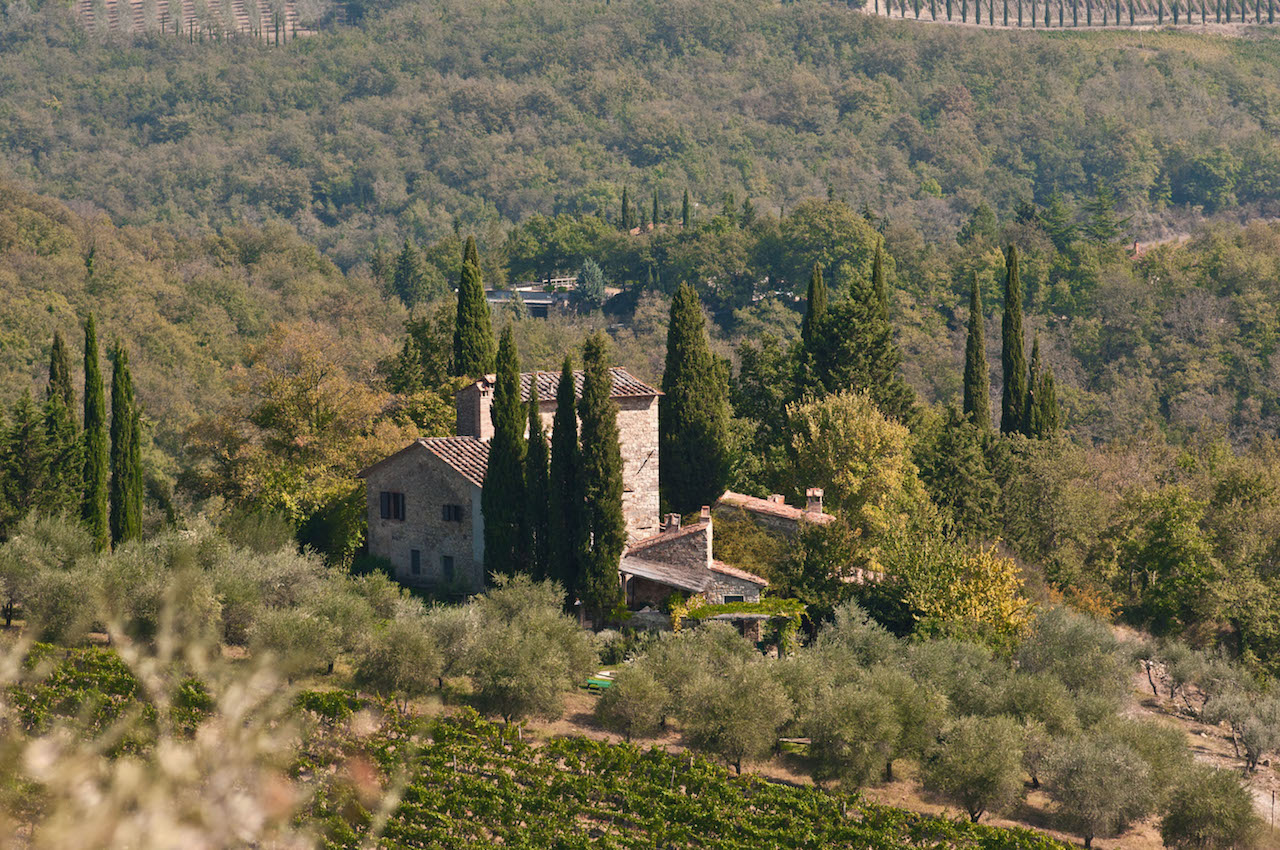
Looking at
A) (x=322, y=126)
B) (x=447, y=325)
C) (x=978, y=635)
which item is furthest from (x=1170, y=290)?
(x=322, y=126)

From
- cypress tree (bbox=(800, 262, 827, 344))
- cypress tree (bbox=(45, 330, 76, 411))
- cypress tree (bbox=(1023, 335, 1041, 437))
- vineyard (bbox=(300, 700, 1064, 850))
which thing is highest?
cypress tree (bbox=(800, 262, 827, 344))

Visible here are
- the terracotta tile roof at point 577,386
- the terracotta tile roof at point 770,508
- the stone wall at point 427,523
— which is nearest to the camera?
the stone wall at point 427,523

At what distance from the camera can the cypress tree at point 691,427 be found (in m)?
37.5

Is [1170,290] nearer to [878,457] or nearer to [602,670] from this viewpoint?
[878,457]

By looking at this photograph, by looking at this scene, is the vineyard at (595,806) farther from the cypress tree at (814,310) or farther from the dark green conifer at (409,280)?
the dark green conifer at (409,280)

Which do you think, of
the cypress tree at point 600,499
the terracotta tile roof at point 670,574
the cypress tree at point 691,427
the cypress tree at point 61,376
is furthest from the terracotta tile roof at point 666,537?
the cypress tree at point 61,376

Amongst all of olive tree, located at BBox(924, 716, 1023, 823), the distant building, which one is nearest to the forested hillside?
the distant building

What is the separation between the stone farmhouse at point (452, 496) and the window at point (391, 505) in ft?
0.07

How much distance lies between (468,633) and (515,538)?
427 cm

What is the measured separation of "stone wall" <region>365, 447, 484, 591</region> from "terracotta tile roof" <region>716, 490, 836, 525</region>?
236 inches

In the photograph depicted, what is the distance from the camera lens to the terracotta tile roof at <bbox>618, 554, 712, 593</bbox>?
32.3 metres

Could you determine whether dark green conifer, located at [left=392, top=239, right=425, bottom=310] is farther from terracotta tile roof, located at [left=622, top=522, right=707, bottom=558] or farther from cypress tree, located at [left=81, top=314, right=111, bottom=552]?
terracotta tile roof, located at [left=622, top=522, right=707, bottom=558]

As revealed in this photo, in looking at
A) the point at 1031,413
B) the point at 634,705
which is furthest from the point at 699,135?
the point at 634,705

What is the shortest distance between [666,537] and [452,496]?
5.09 m
